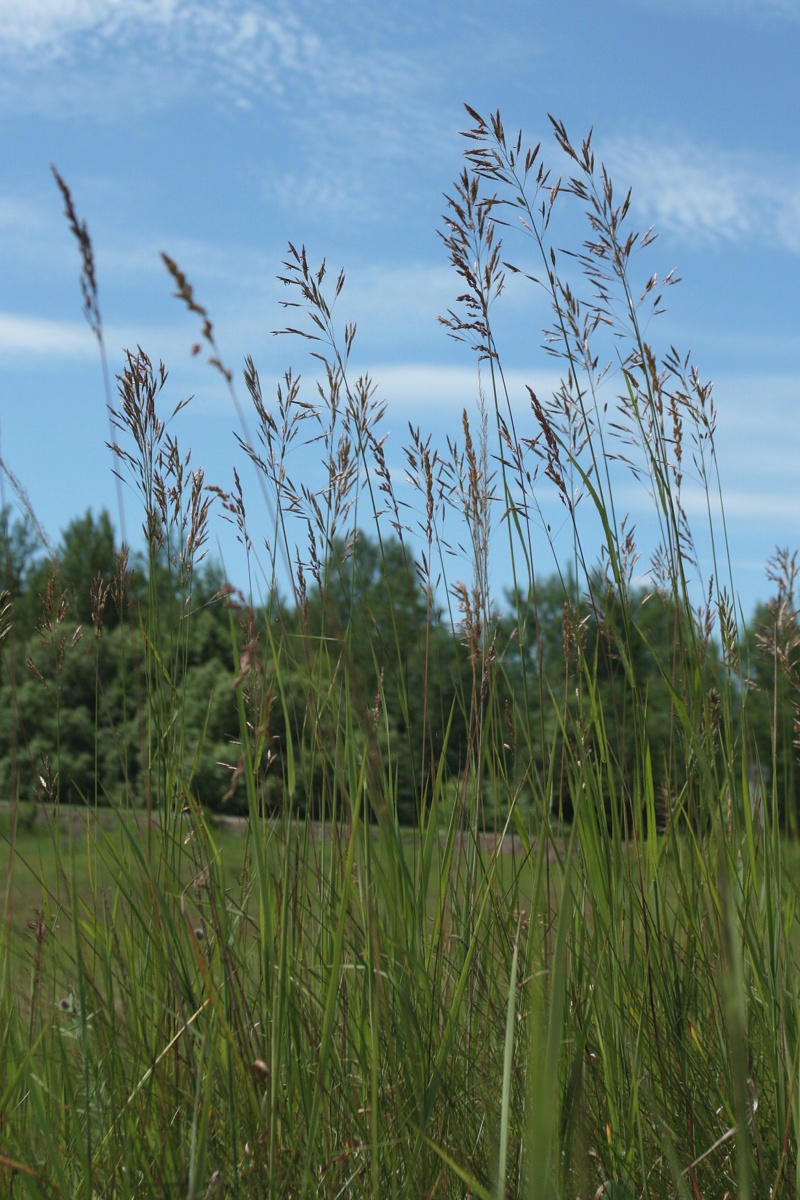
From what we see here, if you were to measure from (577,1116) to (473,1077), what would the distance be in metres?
0.73

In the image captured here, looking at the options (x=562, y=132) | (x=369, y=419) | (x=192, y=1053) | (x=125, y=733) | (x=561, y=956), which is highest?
(x=562, y=132)

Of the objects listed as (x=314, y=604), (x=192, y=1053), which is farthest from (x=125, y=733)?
(x=314, y=604)

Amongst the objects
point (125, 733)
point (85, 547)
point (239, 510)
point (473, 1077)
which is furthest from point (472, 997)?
point (85, 547)

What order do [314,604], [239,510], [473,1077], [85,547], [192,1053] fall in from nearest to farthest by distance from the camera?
[192,1053]
[473,1077]
[239,510]
[314,604]
[85,547]

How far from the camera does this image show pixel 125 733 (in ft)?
5.63

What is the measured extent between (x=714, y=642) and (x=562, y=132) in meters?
0.97

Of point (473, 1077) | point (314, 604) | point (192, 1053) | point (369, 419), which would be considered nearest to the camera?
point (192, 1053)

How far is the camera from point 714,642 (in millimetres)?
1896

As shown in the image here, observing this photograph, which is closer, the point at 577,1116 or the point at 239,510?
the point at 577,1116

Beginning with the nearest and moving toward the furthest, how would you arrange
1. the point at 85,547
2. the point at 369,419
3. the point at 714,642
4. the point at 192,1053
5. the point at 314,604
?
the point at 192,1053, the point at 369,419, the point at 714,642, the point at 314,604, the point at 85,547

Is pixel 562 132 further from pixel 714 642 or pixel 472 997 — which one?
pixel 472 997

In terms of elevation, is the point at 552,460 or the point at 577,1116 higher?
the point at 552,460

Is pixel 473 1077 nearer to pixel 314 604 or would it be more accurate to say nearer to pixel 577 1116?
pixel 577 1116

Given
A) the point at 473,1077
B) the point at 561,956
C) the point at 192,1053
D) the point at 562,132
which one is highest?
the point at 562,132
